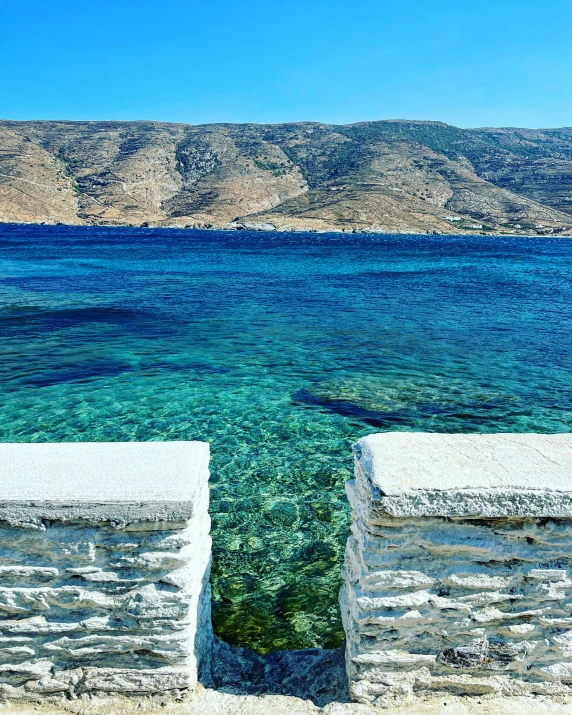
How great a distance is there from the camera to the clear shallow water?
6.18 metres

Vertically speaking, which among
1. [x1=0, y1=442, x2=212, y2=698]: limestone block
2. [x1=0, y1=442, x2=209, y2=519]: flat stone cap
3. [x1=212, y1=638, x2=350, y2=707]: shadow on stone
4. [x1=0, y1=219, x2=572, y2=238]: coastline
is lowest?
[x1=212, y1=638, x2=350, y2=707]: shadow on stone

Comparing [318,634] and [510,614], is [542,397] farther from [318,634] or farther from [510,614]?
[510,614]

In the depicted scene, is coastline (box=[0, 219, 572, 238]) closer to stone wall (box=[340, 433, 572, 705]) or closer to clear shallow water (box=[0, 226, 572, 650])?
clear shallow water (box=[0, 226, 572, 650])

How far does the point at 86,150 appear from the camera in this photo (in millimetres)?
159500

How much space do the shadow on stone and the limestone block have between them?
1.50 feet

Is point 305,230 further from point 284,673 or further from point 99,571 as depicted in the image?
point 99,571

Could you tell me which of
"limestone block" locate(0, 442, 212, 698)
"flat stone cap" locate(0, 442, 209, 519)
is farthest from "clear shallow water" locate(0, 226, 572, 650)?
"flat stone cap" locate(0, 442, 209, 519)

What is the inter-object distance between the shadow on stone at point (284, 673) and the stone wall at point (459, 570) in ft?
1.05

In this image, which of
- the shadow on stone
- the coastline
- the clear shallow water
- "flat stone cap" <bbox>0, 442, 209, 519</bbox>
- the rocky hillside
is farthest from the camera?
the rocky hillside

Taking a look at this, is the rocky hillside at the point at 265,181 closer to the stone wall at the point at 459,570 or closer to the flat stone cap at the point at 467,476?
the flat stone cap at the point at 467,476

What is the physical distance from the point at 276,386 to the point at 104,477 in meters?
8.97

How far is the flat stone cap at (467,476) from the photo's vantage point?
9.98 feet

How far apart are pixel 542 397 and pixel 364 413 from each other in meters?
4.36

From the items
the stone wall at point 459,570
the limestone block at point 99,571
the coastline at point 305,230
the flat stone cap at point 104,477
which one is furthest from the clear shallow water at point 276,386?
the coastline at point 305,230
